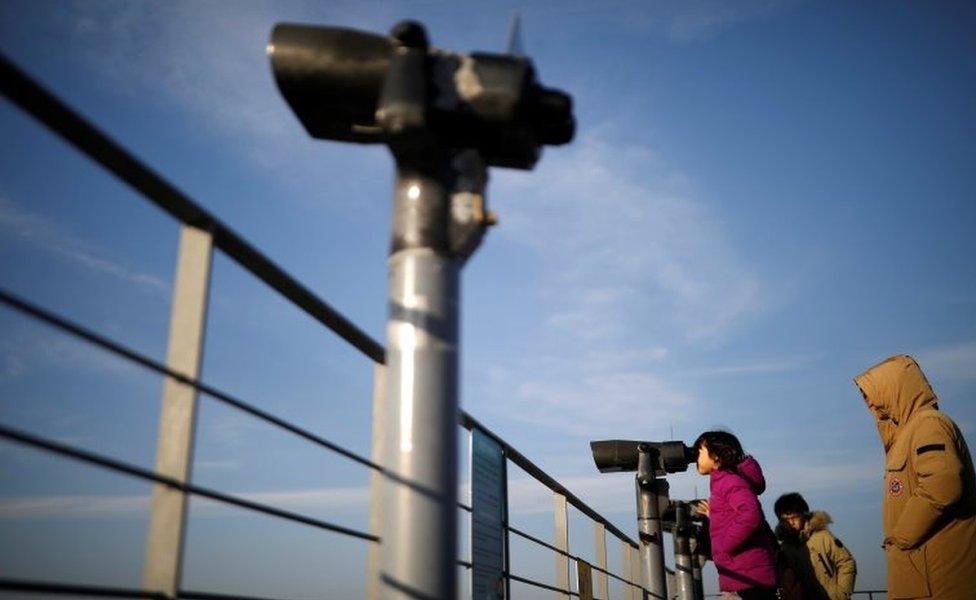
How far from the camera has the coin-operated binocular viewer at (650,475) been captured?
416cm

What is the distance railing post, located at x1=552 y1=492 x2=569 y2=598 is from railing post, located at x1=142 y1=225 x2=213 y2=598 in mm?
2345

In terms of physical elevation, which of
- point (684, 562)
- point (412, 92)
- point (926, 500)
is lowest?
point (684, 562)

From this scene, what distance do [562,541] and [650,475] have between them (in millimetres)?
894

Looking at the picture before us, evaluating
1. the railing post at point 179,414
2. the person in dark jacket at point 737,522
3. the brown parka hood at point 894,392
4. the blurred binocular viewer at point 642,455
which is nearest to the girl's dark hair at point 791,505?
the blurred binocular viewer at point 642,455

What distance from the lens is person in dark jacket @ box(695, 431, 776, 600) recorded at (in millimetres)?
3473

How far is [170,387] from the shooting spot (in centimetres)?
134

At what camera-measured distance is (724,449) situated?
12.2 feet

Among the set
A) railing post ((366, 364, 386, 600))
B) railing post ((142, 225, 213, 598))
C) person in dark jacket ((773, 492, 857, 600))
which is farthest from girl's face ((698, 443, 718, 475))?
railing post ((142, 225, 213, 598))

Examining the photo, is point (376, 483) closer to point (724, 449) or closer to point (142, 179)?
point (142, 179)

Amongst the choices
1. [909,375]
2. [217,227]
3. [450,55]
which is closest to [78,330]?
[217,227]

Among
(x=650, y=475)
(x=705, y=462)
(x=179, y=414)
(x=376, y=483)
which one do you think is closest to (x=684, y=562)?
(x=650, y=475)

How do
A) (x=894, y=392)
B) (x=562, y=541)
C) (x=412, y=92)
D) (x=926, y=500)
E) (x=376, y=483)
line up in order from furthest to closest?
(x=562, y=541) → (x=894, y=392) → (x=926, y=500) → (x=376, y=483) → (x=412, y=92)

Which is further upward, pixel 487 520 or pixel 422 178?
pixel 422 178

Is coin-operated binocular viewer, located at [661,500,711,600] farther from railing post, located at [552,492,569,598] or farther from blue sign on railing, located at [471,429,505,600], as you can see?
blue sign on railing, located at [471,429,505,600]
